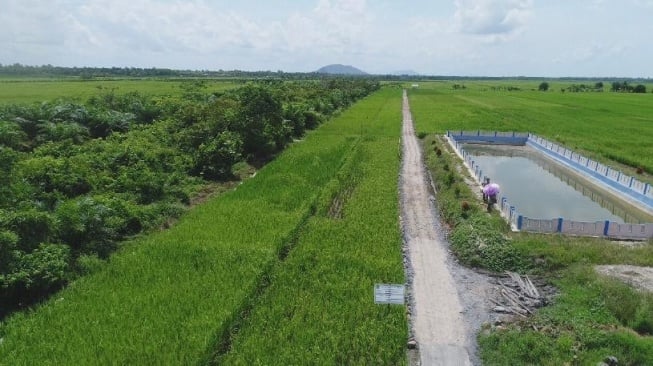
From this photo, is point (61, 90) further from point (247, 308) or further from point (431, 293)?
point (431, 293)

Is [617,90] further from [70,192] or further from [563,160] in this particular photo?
[70,192]

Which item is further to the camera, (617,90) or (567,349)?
(617,90)

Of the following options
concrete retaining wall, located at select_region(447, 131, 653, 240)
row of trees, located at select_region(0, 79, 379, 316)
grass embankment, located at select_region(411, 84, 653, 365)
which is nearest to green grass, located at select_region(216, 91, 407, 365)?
grass embankment, located at select_region(411, 84, 653, 365)

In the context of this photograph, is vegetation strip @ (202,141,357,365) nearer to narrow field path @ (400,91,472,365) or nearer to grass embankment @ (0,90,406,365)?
grass embankment @ (0,90,406,365)


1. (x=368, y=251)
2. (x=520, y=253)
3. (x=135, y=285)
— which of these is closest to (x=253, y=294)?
(x=135, y=285)

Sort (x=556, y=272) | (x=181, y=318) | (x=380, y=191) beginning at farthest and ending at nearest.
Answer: (x=380, y=191)
(x=556, y=272)
(x=181, y=318)

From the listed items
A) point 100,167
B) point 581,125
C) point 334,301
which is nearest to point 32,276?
point 334,301
